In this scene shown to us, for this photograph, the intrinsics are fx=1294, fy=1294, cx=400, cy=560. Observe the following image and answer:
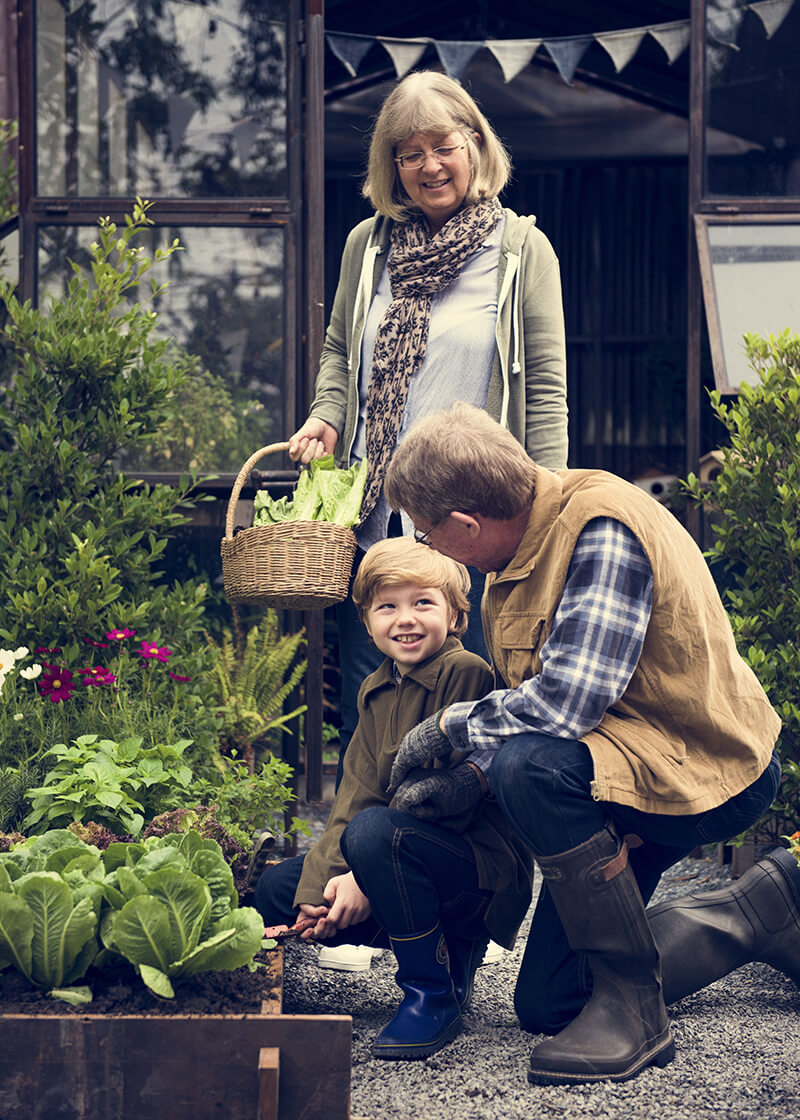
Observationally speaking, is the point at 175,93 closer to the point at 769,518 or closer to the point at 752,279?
the point at 752,279

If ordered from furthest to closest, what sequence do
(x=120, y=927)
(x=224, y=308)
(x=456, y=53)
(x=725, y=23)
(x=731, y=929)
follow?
1. (x=456, y=53)
2. (x=725, y=23)
3. (x=224, y=308)
4. (x=731, y=929)
5. (x=120, y=927)

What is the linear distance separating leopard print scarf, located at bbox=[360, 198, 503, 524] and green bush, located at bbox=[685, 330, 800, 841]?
1.02 metres

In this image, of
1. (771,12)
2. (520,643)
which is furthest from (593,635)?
(771,12)

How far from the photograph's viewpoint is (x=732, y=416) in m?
3.88

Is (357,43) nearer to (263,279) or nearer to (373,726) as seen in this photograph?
(263,279)

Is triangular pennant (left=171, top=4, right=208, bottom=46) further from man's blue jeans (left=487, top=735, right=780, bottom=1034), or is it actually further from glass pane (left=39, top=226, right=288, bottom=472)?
man's blue jeans (left=487, top=735, right=780, bottom=1034)

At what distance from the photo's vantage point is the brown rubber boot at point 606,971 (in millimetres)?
2480

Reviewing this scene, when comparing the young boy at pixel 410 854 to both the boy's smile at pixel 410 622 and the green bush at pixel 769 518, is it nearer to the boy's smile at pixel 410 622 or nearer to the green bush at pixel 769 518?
the boy's smile at pixel 410 622

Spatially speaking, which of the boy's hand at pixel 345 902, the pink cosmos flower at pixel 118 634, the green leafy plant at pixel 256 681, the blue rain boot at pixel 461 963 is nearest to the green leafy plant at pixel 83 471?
the pink cosmos flower at pixel 118 634

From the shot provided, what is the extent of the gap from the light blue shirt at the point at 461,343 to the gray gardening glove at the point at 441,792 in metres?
0.82

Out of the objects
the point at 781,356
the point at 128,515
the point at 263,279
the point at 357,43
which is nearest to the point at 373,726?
the point at 128,515

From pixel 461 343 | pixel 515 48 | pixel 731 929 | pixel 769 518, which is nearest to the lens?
pixel 731 929

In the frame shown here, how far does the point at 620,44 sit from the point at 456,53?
2.30 ft

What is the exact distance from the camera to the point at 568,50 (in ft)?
18.4
